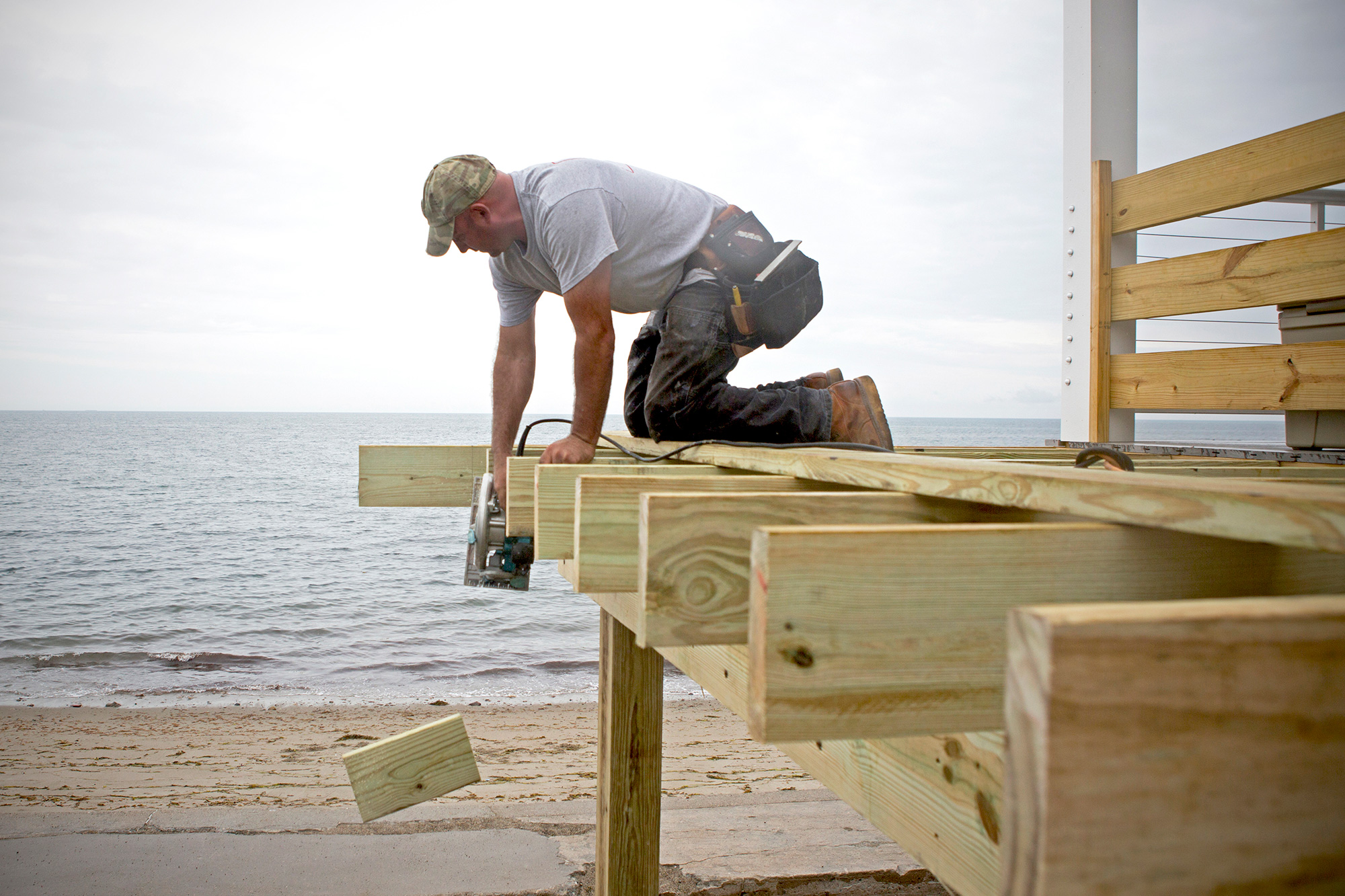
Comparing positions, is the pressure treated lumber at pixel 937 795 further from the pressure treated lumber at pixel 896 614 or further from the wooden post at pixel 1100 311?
the wooden post at pixel 1100 311

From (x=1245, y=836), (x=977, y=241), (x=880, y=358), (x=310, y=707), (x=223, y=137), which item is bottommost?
(x=310, y=707)

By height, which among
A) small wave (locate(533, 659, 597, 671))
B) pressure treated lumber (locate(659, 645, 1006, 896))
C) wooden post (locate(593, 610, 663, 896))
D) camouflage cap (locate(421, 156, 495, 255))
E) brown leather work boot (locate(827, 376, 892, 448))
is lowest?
small wave (locate(533, 659, 597, 671))

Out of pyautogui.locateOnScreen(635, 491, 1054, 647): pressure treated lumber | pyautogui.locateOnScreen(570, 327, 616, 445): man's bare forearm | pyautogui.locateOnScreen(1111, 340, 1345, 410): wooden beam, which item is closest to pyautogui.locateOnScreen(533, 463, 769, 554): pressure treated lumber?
pyautogui.locateOnScreen(635, 491, 1054, 647): pressure treated lumber

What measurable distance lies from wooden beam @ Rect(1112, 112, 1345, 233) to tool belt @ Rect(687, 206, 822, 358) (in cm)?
183

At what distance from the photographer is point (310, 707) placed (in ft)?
29.8

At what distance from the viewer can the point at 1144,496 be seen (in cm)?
84

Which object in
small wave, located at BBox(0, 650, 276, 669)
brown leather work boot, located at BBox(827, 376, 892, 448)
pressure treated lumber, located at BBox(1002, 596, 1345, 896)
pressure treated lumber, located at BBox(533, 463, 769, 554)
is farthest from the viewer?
small wave, located at BBox(0, 650, 276, 669)

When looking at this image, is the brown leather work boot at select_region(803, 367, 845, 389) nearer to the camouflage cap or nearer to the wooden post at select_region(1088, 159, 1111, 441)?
the camouflage cap

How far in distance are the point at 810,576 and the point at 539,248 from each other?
2.46 metres

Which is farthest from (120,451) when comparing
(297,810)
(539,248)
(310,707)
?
(539,248)

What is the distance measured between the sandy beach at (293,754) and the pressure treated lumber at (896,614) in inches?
225

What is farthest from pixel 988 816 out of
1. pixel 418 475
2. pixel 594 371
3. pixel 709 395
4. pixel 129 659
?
pixel 129 659

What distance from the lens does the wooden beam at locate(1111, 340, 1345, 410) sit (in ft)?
9.64

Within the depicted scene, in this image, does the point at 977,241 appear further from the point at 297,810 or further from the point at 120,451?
the point at 120,451
